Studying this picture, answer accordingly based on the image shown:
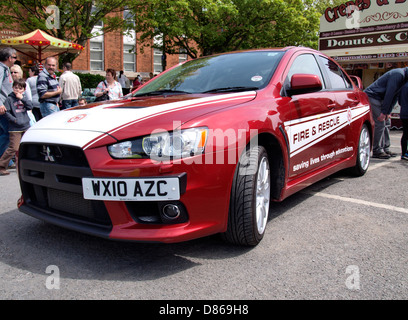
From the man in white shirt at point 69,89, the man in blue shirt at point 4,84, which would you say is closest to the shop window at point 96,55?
the man in white shirt at point 69,89

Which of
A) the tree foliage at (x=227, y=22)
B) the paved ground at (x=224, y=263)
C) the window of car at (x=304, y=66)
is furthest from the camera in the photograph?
the tree foliage at (x=227, y=22)

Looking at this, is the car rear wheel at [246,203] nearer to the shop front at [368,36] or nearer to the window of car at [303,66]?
the window of car at [303,66]

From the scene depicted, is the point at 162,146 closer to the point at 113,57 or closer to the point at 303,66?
the point at 303,66

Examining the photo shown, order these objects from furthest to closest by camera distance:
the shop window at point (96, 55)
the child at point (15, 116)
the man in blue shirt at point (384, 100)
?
1. the shop window at point (96, 55)
2. the man in blue shirt at point (384, 100)
3. the child at point (15, 116)

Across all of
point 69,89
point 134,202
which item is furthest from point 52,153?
point 69,89

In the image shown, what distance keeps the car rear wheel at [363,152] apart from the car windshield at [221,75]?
2089 mm

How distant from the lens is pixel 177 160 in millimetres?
2244

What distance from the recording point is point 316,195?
4.28 metres

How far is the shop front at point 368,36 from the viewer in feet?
39.9

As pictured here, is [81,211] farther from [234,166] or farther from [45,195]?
[234,166]

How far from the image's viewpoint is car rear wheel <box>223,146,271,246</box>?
253 centimetres

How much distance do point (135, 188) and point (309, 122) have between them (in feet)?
6.30

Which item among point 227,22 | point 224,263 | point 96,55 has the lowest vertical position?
point 224,263

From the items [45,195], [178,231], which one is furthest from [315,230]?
[45,195]
